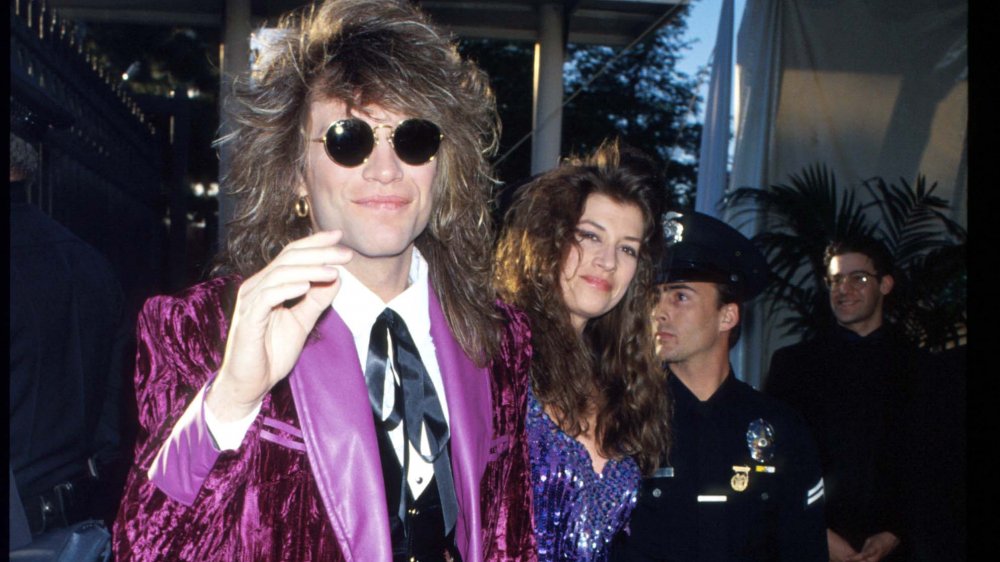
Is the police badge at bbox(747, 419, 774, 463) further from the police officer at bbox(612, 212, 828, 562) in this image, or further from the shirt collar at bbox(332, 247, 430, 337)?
the shirt collar at bbox(332, 247, 430, 337)

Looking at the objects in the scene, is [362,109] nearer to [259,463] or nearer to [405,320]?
[405,320]

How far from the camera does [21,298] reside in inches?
115

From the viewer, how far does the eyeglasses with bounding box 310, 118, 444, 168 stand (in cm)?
194

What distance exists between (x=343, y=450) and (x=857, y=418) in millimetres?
3483

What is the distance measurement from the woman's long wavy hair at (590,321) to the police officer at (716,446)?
158 millimetres

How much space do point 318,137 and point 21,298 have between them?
1429 mm

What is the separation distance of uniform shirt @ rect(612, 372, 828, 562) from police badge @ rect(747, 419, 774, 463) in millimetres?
10

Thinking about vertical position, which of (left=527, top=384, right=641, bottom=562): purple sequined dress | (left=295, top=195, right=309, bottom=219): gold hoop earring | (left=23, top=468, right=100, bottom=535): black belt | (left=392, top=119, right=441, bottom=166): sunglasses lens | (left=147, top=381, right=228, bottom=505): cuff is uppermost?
(left=392, top=119, right=441, bottom=166): sunglasses lens

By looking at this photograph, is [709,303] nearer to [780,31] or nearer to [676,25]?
[780,31]

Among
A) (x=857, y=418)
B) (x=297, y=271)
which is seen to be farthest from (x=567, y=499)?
(x=857, y=418)

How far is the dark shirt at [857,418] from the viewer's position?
15.1 ft

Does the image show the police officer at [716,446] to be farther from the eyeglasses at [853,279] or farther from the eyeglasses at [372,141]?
the eyeglasses at [853,279]

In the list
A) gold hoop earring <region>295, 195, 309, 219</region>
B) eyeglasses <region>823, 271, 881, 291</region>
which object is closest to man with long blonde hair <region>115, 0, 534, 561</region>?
gold hoop earring <region>295, 195, 309, 219</region>

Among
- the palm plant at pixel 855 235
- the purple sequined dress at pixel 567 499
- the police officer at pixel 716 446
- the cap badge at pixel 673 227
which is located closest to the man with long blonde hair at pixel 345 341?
the purple sequined dress at pixel 567 499
